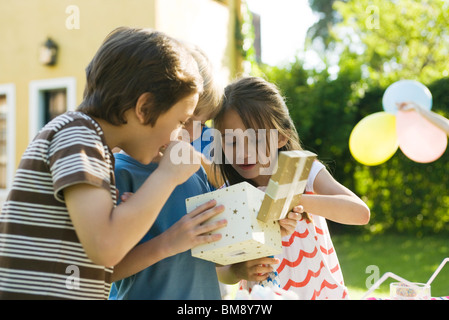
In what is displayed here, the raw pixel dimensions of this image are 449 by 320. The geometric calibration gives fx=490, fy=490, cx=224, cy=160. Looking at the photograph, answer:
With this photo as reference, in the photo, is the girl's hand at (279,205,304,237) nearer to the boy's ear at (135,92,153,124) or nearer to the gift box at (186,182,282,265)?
the gift box at (186,182,282,265)

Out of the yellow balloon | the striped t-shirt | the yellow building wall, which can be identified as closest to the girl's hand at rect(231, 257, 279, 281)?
the striped t-shirt

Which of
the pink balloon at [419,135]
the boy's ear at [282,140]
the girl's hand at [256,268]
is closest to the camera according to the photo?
the girl's hand at [256,268]

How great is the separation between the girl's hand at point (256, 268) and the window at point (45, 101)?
8491 millimetres

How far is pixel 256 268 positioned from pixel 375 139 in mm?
3987

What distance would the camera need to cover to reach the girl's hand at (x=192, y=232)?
140 centimetres

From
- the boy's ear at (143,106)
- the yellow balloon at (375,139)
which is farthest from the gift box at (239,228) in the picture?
the yellow balloon at (375,139)

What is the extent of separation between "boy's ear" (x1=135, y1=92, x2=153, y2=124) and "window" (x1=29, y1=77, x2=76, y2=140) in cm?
865

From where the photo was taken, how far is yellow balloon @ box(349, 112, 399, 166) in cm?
530

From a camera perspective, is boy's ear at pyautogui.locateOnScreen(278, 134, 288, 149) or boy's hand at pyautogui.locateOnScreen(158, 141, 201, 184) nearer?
boy's hand at pyautogui.locateOnScreen(158, 141, 201, 184)

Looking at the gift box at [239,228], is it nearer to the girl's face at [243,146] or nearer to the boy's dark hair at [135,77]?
the boy's dark hair at [135,77]

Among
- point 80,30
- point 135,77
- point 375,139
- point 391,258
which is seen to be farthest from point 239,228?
point 80,30

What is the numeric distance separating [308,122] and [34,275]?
883 centimetres

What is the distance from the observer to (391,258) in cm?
798

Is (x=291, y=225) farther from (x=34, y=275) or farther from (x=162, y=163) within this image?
(x=34, y=275)
